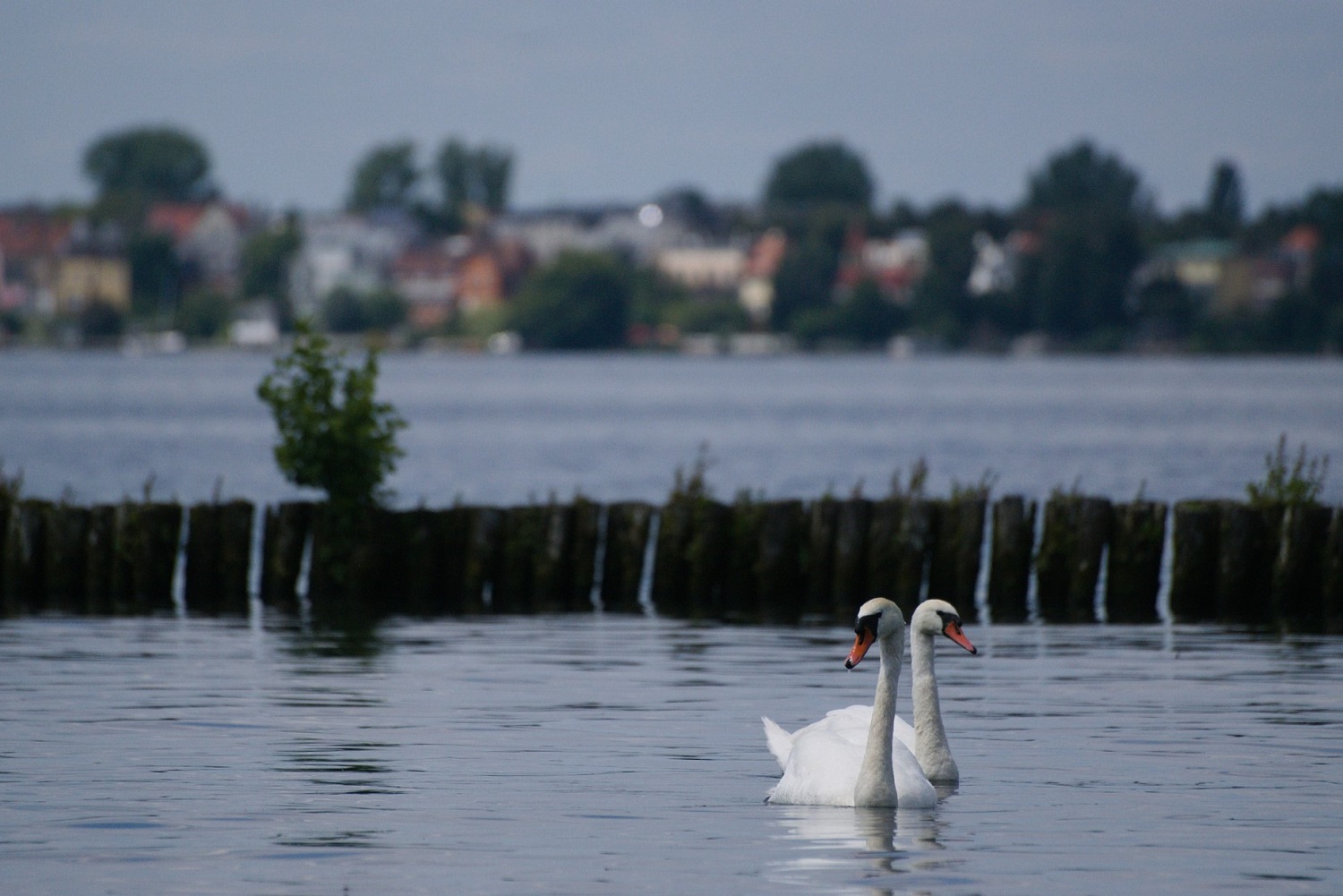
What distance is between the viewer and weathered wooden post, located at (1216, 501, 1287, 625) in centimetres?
2578

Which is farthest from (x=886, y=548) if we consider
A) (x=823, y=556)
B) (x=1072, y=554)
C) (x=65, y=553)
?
(x=65, y=553)

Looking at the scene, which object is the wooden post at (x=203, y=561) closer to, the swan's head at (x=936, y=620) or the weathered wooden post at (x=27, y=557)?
the weathered wooden post at (x=27, y=557)

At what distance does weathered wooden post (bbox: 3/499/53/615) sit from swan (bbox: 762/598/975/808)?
12.6 meters

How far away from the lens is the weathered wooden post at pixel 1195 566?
2584 centimetres

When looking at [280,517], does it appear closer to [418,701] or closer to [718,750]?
[418,701]

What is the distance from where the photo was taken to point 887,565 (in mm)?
26141

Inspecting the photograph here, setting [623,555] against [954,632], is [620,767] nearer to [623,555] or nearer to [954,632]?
[954,632]

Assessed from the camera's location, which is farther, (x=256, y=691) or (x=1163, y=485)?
(x=1163, y=485)

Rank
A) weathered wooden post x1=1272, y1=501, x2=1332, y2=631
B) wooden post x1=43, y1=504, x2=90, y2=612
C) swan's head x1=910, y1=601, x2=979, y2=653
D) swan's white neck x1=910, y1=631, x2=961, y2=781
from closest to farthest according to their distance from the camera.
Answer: swan's head x1=910, y1=601, x2=979, y2=653 → swan's white neck x1=910, y1=631, x2=961, y2=781 → weathered wooden post x1=1272, y1=501, x2=1332, y2=631 → wooden post x1=43, y1=504, x2=90, y2=612

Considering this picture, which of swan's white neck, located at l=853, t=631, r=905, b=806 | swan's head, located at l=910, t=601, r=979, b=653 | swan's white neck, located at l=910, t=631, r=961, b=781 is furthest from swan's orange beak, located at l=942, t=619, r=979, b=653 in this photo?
swan's white neck, located at l=853, t=631, r=905, b=806

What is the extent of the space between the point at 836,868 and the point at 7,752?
6.14m

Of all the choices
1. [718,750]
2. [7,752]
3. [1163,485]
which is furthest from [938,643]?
[1163,485]

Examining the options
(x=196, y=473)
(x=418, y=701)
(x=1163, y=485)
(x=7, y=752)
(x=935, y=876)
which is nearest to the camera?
(x=935, y=876)

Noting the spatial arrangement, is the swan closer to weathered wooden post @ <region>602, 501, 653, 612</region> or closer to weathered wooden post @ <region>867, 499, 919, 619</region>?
weathered wooden post @ <region>867, 499, 919, 619</region>
